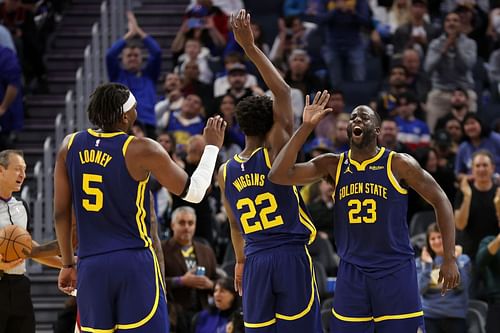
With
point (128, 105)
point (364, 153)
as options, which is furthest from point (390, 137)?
point (128, 105)

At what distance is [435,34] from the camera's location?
1680 cm

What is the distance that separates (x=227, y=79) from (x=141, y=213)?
8396mm

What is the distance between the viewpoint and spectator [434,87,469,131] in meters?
14.5

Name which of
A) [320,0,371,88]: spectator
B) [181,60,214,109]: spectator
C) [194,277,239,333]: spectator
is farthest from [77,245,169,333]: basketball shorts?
[320,0,371,88]: spectator

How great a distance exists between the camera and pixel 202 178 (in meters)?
7.00

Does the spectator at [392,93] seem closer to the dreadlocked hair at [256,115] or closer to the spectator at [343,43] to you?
the spectator at [343,43]

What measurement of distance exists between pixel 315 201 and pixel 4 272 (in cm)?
513

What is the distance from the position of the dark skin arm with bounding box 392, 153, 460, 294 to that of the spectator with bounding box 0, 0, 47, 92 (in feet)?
31.5

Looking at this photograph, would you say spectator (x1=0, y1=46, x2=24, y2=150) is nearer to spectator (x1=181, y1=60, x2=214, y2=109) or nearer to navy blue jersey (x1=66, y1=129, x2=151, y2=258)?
spectator (x1=181, y1=60, x2=214, y2=109)

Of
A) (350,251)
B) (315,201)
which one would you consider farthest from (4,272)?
(315,201)

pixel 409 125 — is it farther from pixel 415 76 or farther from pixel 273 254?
pixel 273 254

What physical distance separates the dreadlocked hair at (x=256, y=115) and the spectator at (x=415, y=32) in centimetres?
909

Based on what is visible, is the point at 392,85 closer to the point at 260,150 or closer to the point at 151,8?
the point at 151,8

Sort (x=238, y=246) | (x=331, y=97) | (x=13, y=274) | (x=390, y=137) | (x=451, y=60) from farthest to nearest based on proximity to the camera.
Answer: (x=451, y=60) < (x=331, y=97) < (x=390, y=137) < (x=13, y=274) < (x=238, y=246)
